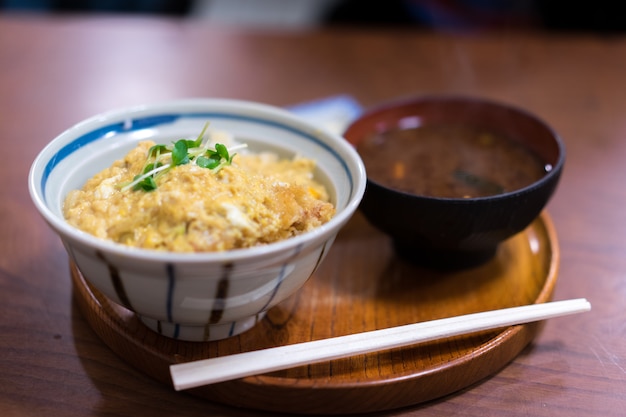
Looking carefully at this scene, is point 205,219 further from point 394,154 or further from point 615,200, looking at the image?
point 615,200

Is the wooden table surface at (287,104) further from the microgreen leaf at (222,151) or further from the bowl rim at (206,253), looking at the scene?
the microgreen leaf at (222,151)

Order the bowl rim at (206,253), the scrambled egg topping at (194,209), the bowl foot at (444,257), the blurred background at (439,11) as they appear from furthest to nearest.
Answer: the blurred background at (439,11) < the bowl foot at (444,257) < the scrambled egg topping at (194,209) < the bowl rim at (206,253)

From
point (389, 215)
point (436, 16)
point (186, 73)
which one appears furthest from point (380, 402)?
point (436, 16)

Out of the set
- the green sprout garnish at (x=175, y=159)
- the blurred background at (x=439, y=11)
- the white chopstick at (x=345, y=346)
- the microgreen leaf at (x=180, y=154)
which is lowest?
the blurred background at (x=439, y=11)

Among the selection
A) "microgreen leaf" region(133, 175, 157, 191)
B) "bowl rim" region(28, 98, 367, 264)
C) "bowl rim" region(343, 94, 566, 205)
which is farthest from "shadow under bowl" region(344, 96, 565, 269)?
"microgreen leaf" region(133, 175, 157, 191)

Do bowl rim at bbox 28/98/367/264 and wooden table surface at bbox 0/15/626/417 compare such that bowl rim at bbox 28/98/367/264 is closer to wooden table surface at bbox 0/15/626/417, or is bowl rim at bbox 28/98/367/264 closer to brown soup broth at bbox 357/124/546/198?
brown soup broth at bbox 357/124/546/198

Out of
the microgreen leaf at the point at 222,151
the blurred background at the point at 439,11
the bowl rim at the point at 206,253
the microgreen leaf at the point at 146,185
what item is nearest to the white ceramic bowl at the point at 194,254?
the bowl rim at the point at 206,253
